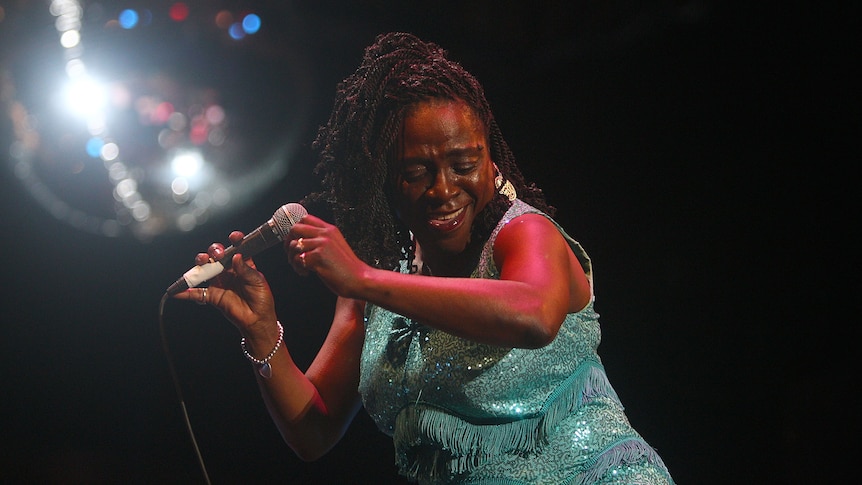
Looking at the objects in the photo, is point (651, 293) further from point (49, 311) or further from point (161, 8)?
point (49, 311)

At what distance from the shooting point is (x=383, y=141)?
5.20 feet

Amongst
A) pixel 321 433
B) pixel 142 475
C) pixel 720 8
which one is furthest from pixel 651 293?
pixel 142 475

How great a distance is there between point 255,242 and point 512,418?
0.59 metres

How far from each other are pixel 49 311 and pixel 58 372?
0.21 metres

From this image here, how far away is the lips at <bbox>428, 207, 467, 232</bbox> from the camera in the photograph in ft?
5.01

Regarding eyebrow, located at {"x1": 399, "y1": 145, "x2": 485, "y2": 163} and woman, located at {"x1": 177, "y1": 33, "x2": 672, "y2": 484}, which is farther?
eyebrow, located at {"x1": 399, "y1": 145, "x2": 485, "y2": 163}

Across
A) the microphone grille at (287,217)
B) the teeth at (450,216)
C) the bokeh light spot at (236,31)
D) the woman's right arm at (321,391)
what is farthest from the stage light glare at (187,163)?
the teeth at (450,216)

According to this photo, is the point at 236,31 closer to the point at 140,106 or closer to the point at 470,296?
the point at 140,106

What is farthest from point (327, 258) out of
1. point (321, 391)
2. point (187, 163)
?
point (187, 163)

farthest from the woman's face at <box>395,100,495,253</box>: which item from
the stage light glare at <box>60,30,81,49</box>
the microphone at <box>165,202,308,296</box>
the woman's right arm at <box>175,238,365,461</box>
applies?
the stage light glare at <box>60,30,81,49</box>

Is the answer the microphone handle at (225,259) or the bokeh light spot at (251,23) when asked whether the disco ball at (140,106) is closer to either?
Answer: the bokeh light spot at (251,23)

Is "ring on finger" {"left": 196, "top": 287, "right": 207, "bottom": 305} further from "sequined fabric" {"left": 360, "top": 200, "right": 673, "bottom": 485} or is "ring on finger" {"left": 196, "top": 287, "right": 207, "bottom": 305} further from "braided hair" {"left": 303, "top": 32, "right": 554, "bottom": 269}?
"sequined fabric" {"left": 360, "top": 200, "right": 673, "bottom": 485}

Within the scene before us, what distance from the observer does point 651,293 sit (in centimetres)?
267

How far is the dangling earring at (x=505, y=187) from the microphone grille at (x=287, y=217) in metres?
0.42
